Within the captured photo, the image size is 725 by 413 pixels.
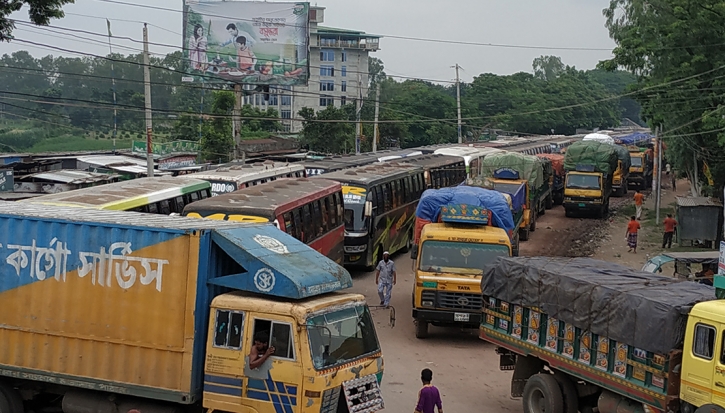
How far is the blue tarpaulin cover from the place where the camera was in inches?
742

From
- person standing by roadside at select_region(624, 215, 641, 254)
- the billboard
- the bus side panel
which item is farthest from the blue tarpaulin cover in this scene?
the billboard

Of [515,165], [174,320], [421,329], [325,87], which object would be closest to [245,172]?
[421,329]

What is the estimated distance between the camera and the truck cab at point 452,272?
16172 millimetres

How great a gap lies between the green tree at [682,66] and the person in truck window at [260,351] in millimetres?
22709

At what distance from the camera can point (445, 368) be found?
49.6ft

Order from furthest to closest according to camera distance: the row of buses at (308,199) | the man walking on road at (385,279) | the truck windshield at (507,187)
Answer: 1. the truck windshield at (507,187)
2. the man walking on road at (385,279)
3. the row of buses at (308,199)

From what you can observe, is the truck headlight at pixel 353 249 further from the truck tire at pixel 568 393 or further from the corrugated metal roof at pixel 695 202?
the corrugated metal roof at pixel 695 202

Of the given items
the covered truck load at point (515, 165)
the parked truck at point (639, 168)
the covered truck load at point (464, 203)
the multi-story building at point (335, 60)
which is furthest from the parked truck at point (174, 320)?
the multi-story building at point (335, 60)

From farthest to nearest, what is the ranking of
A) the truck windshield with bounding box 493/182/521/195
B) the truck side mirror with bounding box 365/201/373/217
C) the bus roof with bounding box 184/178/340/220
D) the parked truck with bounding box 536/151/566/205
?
the parked truck with bounding box 536/151/566/205 → the truck windshield with bounding box 493/182/521/195 → the truck side mirror with bounding box 365/201/373/217 → the bus roof with bounding box 184/178/340/220

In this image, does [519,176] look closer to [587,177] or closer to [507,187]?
[507,187]

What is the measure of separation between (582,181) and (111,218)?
3001 cm

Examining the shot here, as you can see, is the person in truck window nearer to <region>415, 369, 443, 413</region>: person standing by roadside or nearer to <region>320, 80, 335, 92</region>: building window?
<region>415, 369, 443, 413</region>: person standing by roadside

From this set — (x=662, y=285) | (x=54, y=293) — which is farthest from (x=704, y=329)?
(x=54, y=293)

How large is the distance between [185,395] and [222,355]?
664mm
